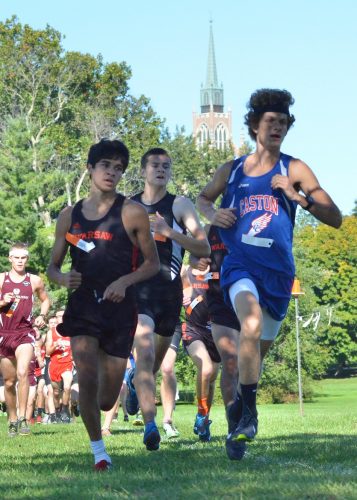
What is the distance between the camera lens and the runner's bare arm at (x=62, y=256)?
8711mm

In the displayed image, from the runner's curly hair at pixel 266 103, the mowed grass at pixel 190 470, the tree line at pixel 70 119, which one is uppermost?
the tree line at pixel 70 119

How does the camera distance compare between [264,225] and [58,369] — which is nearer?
[264,225]

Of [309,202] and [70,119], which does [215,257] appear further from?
[70,119]

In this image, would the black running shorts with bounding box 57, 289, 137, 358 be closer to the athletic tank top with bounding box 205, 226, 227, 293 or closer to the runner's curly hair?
the runner's curly hair

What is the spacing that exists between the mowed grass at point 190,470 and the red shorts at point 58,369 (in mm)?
10949

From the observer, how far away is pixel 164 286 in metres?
11.2

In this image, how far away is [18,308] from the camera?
15.6m

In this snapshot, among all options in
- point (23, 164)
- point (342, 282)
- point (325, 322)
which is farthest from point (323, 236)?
point (23, 164)

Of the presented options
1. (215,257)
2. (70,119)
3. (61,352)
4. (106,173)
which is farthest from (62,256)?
(70,119)

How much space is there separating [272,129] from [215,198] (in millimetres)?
711

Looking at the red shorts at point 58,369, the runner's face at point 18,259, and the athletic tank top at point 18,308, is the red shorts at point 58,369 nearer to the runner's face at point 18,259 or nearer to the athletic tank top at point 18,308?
the athletic tank top at point 18,308

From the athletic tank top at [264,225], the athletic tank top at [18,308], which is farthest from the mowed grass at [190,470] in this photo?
the athletic tank top at [18,308]

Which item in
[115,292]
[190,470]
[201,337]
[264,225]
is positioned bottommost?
[190,470]

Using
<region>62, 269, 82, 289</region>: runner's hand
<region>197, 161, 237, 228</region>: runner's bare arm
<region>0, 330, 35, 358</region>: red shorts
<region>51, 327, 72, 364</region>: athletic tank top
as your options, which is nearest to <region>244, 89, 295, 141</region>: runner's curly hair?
<region>197, 161, 237, 228</region>: runner's bare arm
